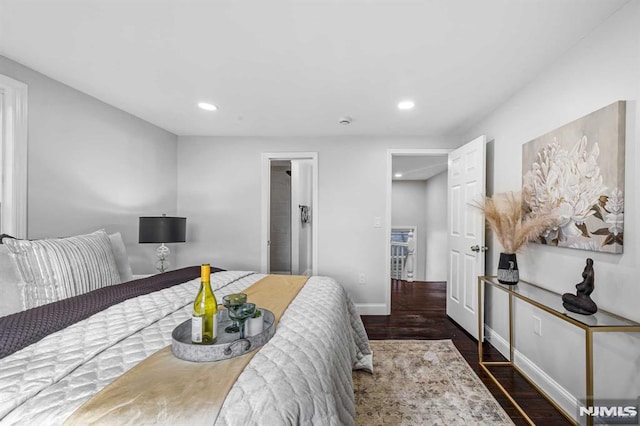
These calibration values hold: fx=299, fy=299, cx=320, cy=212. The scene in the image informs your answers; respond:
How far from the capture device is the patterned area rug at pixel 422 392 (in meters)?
1.80

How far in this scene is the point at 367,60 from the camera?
1988 millimetres

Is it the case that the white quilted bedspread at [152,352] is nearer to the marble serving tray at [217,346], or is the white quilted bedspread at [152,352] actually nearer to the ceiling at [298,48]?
the marble serving tray at [217,346]

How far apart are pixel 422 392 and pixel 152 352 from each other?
1790 mm

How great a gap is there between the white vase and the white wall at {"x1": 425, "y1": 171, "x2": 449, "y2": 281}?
236 inches

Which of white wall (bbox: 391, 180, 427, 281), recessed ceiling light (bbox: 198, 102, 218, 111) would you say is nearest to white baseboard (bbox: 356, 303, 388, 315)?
recessed ceiling light (bbox: 198, 102, 218, 111)

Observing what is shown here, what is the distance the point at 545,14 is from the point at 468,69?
0.57 m

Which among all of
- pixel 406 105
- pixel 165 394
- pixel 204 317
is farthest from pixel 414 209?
pixel 165 394

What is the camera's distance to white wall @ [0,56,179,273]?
218 centimetres

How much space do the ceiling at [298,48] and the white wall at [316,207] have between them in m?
0.98

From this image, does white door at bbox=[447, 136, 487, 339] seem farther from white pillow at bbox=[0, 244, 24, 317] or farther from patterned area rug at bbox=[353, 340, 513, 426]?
white pillow at bbox=[0, 244, 24, 317]

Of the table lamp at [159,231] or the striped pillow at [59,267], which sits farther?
the table lamp at [159,231]

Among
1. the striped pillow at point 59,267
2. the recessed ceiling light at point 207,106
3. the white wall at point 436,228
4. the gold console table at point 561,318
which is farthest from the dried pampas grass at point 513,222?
the white wall at point 436,228

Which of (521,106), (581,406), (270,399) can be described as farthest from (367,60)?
(581,406)

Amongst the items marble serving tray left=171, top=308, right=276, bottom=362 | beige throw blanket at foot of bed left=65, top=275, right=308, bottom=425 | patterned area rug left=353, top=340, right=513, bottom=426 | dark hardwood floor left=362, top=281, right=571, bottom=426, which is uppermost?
marble serving tray left=171, top=308, right=276, bottom=362
